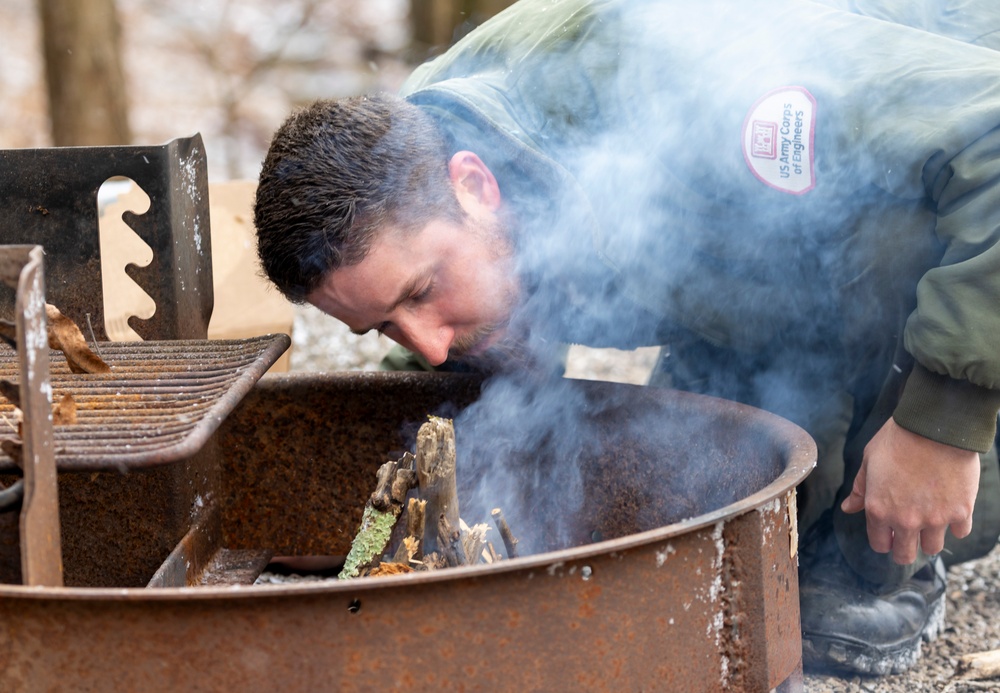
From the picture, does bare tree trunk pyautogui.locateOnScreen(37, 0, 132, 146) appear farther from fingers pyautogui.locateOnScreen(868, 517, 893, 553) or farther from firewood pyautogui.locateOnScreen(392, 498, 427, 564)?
fingers pyautogui.locateOnScreen(868, 517, 893, 553)

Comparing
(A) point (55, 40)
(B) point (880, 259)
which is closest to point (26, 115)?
(A) point (55, 40)

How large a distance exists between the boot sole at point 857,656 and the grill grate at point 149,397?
1.30 m

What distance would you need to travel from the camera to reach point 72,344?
1.63m

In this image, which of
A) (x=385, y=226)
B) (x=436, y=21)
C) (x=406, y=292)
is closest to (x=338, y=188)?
(x=385, y=226)

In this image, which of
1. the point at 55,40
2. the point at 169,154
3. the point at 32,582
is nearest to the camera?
the point at 32,582

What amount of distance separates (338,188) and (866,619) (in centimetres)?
140

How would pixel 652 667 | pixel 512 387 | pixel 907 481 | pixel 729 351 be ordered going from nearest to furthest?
pixel 652 667 → pixel 907 481 → pixel 512 387 → pixel 729 351

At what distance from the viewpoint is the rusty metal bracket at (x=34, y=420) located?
1155 millimetres

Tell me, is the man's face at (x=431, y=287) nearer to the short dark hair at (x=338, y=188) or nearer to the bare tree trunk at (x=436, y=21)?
the short dark hair at (x=338, y=188)

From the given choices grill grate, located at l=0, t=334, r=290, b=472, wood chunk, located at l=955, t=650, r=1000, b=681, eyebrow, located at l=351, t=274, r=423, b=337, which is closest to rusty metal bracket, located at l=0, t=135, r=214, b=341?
grill grate, located at l=0, t=334, r=290, b=472

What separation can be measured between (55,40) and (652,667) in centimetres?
519

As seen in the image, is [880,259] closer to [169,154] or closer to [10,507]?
[169,154]

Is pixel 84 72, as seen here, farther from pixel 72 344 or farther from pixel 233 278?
pixel 72 344

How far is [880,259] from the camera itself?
2023mm
